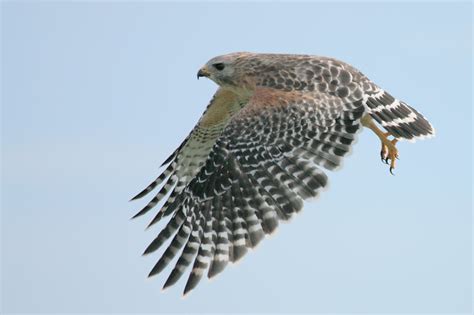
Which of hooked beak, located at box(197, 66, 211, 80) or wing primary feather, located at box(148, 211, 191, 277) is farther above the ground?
hooked beak, located at box(197, 66, 211, 80)

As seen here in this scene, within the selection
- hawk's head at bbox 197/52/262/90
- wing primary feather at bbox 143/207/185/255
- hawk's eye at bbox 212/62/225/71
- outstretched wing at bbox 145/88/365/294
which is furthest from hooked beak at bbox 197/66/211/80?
wing primary feather at bbox 143/207/185/255

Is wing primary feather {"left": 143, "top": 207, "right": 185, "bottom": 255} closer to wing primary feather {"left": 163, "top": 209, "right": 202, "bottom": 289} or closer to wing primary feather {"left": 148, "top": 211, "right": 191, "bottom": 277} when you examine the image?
wing primary feather {"left": 148, "top": 211, "right": 191, "bottom": 277}

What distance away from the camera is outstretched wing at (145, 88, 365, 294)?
14578 mm

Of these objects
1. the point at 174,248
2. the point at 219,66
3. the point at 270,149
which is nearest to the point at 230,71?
the point at 219,66

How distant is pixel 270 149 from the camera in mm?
14766

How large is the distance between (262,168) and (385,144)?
2001 millimetres

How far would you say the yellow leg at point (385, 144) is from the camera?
15.8 m

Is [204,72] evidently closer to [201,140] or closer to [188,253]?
[201,140]

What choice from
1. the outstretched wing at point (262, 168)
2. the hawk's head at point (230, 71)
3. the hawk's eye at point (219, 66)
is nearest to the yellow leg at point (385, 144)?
the outstretched wing at point (262, 168)

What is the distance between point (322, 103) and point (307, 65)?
912mm

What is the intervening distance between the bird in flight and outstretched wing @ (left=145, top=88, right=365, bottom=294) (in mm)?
13

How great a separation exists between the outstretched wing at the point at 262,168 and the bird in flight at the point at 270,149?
0.5 inches

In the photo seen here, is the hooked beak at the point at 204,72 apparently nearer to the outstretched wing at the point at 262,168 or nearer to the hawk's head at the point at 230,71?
the hawk's head at the point at 230,71

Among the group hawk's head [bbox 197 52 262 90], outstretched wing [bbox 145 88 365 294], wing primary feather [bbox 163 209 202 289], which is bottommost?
wing primary feather [bbox 163 209 202 289]
